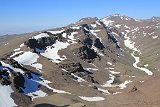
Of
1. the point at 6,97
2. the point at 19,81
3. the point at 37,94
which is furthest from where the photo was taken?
the point at 19,81

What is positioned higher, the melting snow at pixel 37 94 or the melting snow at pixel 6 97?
the melting snow at pixel 6 97

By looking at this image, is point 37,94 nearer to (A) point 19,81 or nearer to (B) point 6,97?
(A) point 19,81

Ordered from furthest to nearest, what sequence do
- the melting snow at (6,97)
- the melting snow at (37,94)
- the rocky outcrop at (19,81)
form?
the rocky outcrop at (19,81), the melting snow at (37,94), the melting snow at (6,97)

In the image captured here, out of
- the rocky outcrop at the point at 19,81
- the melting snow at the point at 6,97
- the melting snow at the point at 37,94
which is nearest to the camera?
the melting snow at the point at 6,97

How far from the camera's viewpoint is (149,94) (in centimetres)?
14162

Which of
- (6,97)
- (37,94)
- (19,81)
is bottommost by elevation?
(37,94)

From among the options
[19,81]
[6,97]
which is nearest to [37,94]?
[19,81]

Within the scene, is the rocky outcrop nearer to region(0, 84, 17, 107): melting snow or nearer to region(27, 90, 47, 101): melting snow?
region(0, 84, 17, 107): melting snow

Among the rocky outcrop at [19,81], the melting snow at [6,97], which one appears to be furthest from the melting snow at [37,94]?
the melting snow at [6,97]

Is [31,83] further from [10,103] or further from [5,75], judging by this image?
[10,103]

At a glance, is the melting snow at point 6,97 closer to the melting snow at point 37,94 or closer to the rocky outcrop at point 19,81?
the rocky outcrop at point 19,81

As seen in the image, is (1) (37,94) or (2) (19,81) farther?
(2) (19,81)

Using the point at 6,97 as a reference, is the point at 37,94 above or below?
below

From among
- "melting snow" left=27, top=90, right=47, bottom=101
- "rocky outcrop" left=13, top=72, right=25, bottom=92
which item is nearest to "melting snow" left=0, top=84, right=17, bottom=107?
"rocky outcrop" left=13, top=72, right=25, bottom=92
